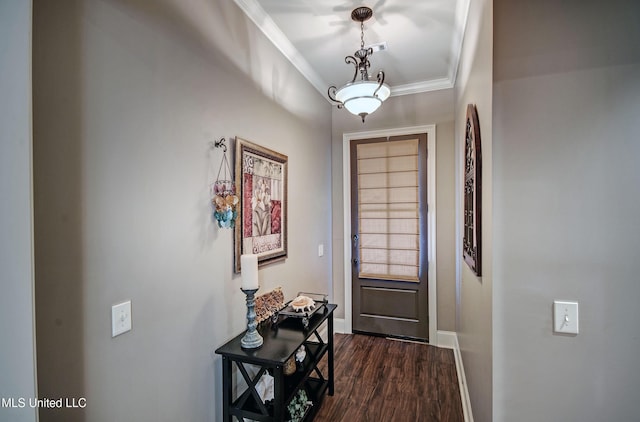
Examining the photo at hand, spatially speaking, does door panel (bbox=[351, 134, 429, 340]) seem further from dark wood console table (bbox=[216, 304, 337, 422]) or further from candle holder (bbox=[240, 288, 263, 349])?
candle holder (bbox=[240, 288, 263, 349])

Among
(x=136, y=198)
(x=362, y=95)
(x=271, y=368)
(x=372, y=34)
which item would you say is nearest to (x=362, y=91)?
(x=362, y=95)

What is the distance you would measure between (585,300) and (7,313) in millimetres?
1855

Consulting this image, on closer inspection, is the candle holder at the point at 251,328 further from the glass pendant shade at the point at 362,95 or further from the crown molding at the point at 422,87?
the crown molding at the point at 422,87

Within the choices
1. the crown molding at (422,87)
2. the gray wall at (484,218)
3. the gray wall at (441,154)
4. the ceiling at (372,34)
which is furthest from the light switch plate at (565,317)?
the crown molding at (422,87)

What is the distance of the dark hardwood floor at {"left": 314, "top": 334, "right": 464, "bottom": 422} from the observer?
2133 mm

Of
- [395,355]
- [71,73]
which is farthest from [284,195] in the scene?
[395,355]

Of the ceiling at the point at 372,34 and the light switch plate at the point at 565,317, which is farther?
the ceiling at the point at 372,34

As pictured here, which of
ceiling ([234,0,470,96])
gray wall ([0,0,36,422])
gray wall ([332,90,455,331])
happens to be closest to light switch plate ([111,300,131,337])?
gray wall ([0,0,36,422])

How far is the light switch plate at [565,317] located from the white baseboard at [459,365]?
45.1 inches

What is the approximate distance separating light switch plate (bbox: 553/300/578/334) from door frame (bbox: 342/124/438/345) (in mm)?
2092

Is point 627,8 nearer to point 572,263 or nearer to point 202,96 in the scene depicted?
point 572,263

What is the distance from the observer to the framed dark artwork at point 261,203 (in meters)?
1.89

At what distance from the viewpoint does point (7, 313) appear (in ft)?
2.44

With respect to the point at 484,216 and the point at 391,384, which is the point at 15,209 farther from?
the point at 391,384
